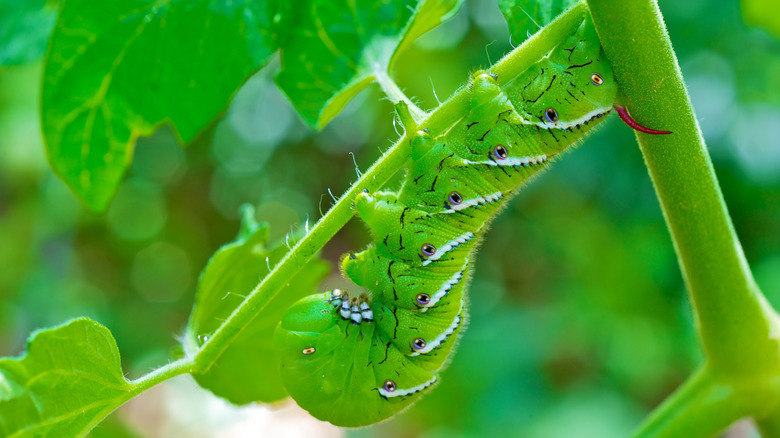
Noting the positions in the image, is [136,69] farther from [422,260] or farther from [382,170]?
[422,260]

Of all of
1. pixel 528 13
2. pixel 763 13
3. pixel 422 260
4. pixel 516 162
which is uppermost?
pixel 528 13

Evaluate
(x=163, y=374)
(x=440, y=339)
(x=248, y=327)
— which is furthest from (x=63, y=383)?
(x=440, y=339)

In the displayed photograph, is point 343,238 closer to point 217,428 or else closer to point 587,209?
point 217,428

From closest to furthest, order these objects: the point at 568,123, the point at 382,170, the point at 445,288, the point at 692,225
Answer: the point at 382,170 < the point at 692,225 < the point at 568,123 < the point at 445,288

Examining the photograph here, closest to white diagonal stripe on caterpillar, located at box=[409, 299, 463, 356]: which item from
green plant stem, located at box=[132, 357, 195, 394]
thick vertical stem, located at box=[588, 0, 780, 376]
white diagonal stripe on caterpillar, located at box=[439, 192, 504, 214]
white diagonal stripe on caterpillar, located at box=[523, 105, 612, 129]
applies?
white diagonal stripe on caterpillar, located at box=[439, 192, 504, 214]

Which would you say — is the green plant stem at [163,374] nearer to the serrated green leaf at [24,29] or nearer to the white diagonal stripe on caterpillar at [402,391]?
the white diagonal stripe on caterpillar at [402,391]

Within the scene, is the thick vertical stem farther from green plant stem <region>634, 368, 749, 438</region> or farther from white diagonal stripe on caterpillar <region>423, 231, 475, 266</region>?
white diagonal stripe on caterpillar <region>423, 231, 475, 266</region>

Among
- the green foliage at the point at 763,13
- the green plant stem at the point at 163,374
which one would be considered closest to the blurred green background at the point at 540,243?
the green foliage at the point at 763,13

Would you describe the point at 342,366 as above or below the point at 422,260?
below
